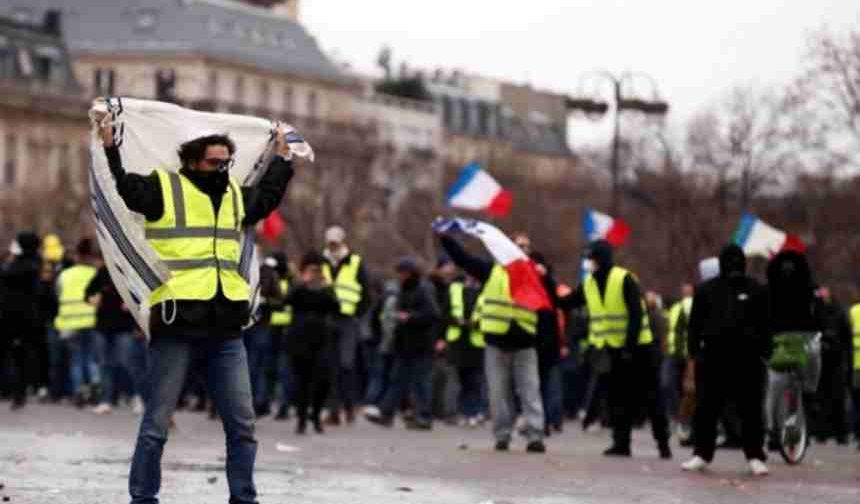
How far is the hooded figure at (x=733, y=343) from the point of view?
23344 millimetres

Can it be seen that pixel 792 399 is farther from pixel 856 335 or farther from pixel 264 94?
pixel 264 94

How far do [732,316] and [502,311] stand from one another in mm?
3106

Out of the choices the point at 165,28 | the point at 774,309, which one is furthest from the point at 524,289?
the point at 165,28

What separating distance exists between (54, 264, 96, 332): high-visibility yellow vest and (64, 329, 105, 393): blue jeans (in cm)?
15

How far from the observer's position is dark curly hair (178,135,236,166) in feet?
52.4

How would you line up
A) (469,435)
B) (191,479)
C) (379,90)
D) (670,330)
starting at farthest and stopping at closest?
(379,90), (670,330), (469,435), (191,479)

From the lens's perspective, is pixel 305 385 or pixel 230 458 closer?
pixel 230 458

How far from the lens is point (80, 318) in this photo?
34.2 metres

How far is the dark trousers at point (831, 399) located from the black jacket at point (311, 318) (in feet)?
25.1

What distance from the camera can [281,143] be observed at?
16734 mm

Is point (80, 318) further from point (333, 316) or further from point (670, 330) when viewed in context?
point (670, 330)

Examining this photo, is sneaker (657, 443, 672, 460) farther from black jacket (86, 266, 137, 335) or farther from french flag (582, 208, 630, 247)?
french flag (582, 208, 630, 247)

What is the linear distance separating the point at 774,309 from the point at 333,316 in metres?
5.42

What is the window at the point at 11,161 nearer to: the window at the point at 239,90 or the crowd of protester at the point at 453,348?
the window at the point at 239,90
